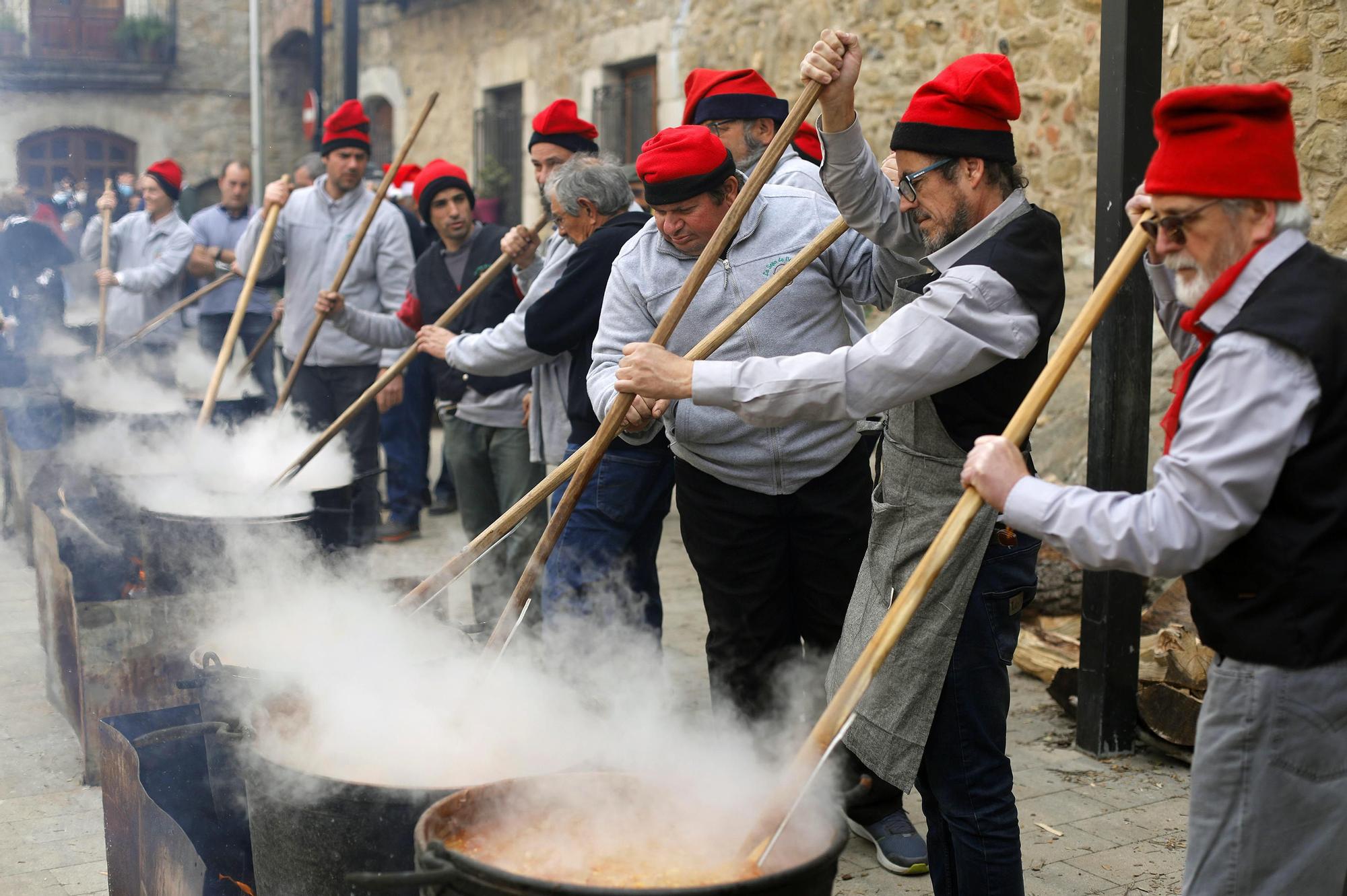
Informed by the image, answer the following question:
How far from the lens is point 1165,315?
2502 mm

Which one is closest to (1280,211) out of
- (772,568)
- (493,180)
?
(772,568)

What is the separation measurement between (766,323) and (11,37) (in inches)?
1105

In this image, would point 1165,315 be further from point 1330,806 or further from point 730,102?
point 730,102

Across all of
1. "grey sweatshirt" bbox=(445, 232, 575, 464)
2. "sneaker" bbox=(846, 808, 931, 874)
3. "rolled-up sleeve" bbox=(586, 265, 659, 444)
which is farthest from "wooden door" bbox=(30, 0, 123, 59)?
"sneaker" bbox=(846, 808, 931, 874)

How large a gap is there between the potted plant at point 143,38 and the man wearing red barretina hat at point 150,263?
18.8 meters

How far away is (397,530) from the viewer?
808cm

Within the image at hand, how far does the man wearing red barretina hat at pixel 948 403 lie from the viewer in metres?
2.64

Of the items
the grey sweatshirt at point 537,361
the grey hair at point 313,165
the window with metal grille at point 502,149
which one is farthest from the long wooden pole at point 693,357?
the window with metal grille at point 502,149

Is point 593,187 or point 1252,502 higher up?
point 593,187

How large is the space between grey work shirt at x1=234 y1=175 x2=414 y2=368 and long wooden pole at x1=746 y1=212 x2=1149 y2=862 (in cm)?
526

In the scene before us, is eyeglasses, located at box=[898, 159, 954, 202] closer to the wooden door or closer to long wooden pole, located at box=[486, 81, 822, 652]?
long wooden pole, located at box=[486, 81, 822, 652]

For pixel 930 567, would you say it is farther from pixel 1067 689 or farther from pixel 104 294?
pixel 104 294

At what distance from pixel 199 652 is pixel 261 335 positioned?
6047mm

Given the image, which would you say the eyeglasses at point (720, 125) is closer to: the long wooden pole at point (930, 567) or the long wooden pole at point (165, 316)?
the long wooden pole at point (930, 567)
